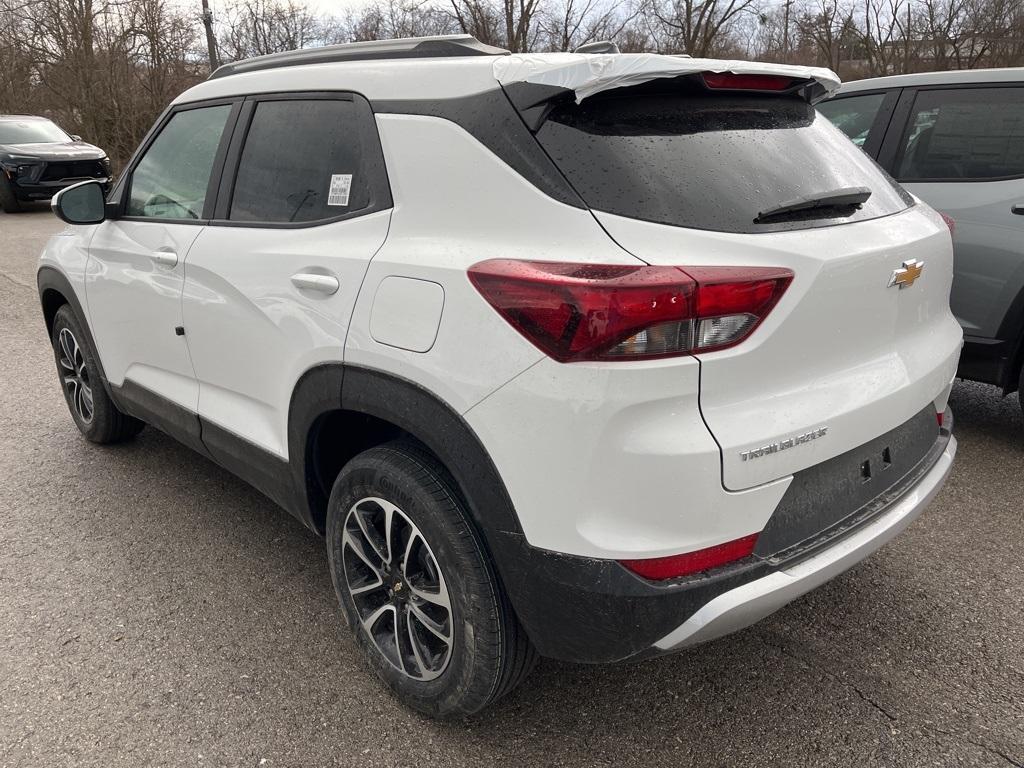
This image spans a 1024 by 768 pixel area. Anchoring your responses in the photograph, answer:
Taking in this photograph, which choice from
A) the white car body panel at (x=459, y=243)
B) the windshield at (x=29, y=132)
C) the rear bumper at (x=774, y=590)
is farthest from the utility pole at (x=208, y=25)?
the rear bumper at (x=774, y=590)

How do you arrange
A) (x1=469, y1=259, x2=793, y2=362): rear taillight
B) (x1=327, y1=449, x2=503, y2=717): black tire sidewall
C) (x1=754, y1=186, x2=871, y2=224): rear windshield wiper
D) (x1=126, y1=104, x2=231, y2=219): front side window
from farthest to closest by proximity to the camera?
(x1=126, y1=104, x2=231, y2=219): front side window, (x1=327, y1=449, x2=503, y2=717): black tire sidewall, (x1=754, y1=186, x2=871, y2=224): rear windshield wiper, (x1=469, y1=259, x2=793, y2=362): rear taillight

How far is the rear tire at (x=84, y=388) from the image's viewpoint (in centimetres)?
395

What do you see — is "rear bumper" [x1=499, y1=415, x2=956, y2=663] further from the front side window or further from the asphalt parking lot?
the front side window

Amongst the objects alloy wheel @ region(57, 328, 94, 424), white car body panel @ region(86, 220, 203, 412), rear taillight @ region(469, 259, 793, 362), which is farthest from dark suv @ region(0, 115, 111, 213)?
rear taillight @ region(469, 259, 793, 362)

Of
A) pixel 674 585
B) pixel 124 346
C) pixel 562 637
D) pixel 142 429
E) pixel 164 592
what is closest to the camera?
pixel 674 585

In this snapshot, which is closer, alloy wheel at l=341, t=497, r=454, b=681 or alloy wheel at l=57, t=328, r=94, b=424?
alloy wheel at l=341, t=497, r=454, b=681

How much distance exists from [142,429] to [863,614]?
11.7 feet

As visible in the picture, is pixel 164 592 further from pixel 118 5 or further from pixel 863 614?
pixel 118 5

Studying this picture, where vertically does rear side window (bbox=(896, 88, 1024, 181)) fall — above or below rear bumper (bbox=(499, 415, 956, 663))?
above

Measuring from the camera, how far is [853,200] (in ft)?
6.79

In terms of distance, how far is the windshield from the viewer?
15.6 meters

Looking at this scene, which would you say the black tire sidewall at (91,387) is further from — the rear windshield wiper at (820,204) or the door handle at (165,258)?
the rear windshield wiper at (820,204)

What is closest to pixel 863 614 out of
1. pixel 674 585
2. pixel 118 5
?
pixel 674 585

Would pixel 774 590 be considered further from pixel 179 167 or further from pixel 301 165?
pixel 179 167
